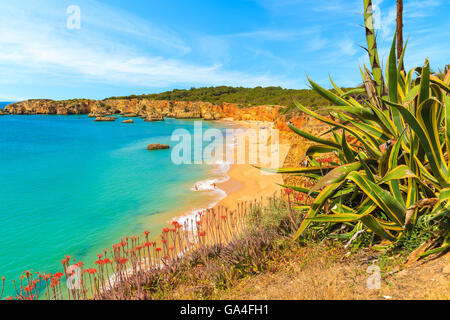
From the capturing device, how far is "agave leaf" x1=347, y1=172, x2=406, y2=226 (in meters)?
2.48

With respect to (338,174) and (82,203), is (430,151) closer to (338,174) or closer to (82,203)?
(338,174)

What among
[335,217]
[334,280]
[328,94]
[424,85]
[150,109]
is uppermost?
[150,109]

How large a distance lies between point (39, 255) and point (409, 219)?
9.06m

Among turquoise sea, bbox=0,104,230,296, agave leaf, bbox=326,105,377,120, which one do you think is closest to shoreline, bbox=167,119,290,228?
turquoise sea, bbox=0,104,230,296

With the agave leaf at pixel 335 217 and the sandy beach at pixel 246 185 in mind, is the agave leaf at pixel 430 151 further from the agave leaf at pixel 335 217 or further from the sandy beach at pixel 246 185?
the sandy beach at pixel 246 185

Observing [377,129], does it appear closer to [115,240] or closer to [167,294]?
[167,294]

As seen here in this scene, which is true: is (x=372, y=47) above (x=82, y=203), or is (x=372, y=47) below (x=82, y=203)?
above

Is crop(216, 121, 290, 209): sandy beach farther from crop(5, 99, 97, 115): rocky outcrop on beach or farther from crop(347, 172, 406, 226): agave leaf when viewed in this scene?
crop(5, 99, 97, 115): rocky outcrop on beach

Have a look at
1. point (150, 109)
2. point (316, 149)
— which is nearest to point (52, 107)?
point (150, 109)

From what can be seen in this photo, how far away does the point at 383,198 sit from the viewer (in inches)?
98.0

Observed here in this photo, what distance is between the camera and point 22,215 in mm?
10914

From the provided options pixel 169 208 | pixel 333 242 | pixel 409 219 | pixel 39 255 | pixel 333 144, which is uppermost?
pixel 333 144

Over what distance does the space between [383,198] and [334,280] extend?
92 cm
